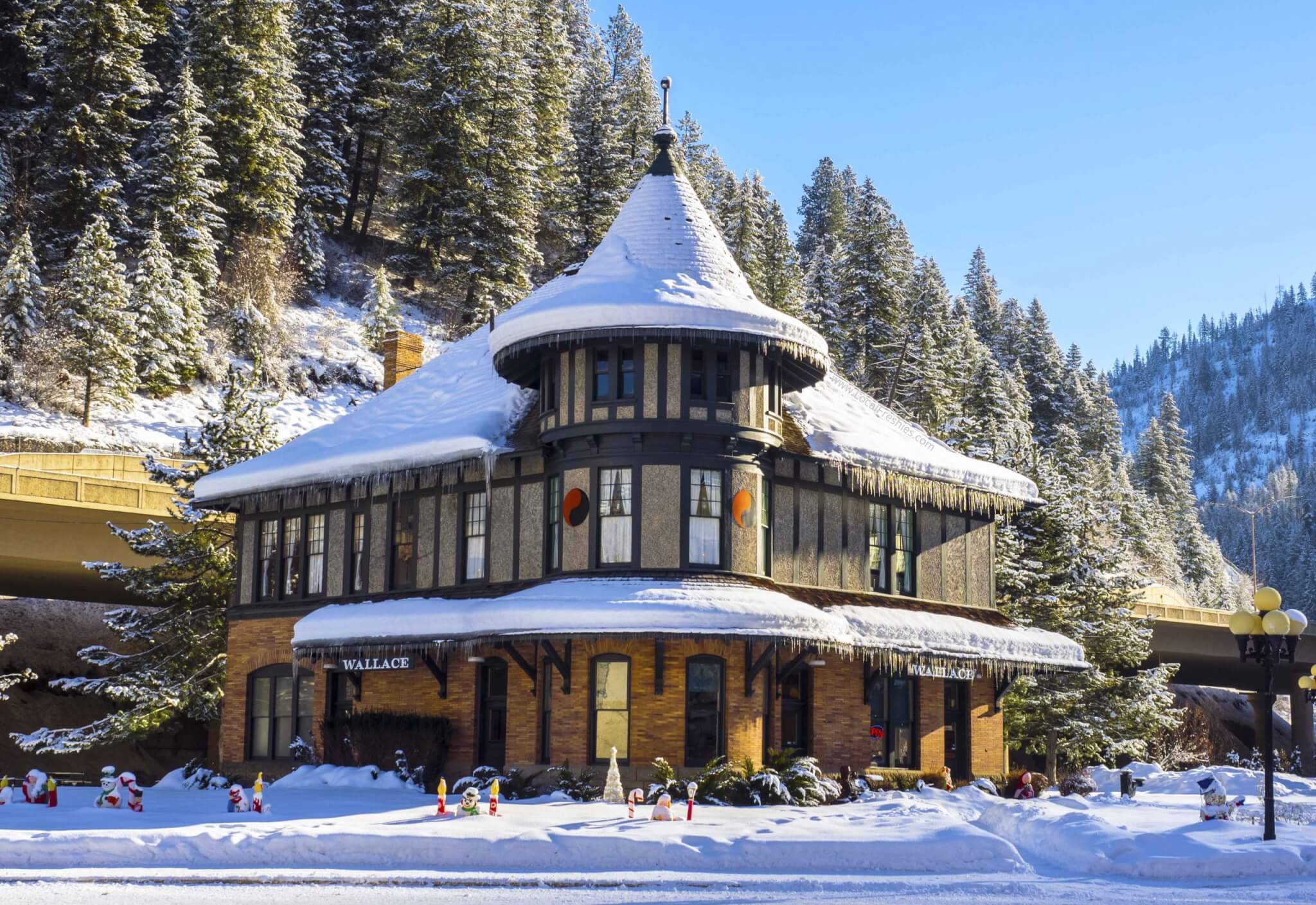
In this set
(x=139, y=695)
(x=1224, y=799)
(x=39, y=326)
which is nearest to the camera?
(x=1224, y=799)

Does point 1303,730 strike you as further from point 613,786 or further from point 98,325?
point 98,325

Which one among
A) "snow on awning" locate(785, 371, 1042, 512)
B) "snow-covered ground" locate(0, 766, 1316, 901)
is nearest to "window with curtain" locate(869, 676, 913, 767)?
"snow on awning" locate(785, 371, 1042, 512)

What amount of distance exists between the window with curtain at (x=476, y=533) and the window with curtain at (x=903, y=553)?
9430 millimetres

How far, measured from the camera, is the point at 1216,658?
220 ft

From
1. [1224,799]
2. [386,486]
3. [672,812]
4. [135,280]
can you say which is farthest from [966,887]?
[135,280]

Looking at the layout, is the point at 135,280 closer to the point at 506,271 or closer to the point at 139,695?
the point at 506,271

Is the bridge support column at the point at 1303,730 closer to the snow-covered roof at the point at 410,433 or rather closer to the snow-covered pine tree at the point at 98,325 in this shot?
the snow-covered roof at the point at 410,433

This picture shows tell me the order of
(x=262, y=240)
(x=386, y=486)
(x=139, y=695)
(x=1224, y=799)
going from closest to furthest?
1. (x=1224, y=799)
2. (x=386, y=486)
3. (x=139, y=695)
4. (x=262, y=240)

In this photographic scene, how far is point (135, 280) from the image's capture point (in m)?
59.5

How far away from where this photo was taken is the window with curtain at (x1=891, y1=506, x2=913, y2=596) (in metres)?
33.9

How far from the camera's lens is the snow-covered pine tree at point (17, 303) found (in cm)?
5612

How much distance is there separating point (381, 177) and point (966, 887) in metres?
81.6

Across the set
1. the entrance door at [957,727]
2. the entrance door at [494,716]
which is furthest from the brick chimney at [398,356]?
the entrance door at [957,727]

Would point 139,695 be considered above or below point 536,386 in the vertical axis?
below
